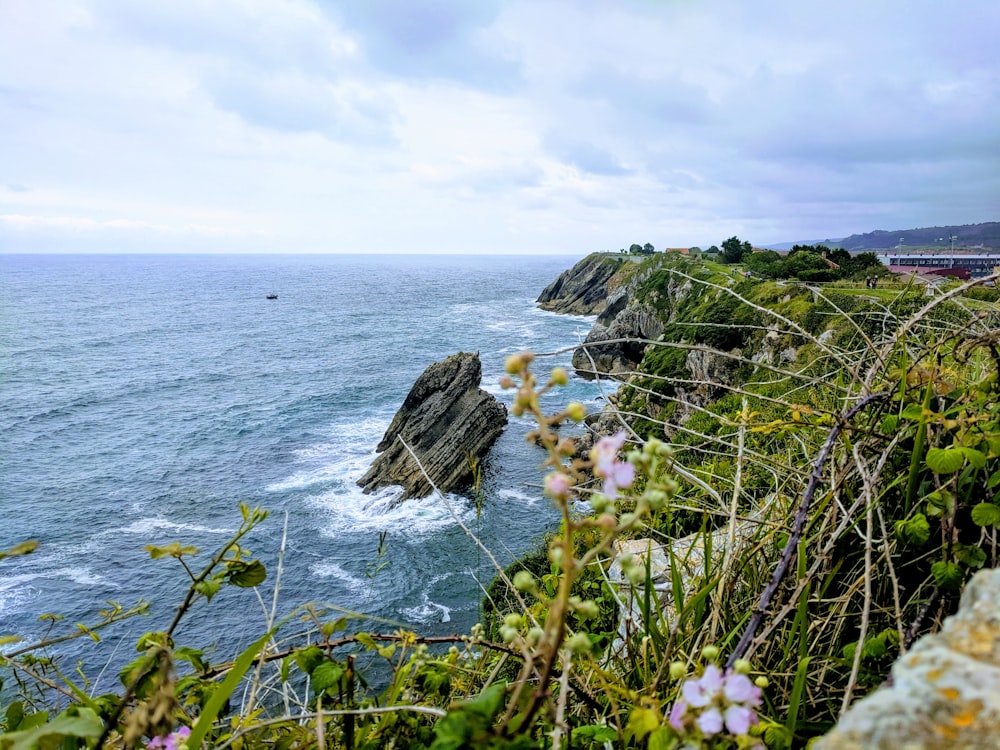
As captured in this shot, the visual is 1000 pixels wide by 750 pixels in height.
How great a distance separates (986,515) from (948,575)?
220 millimetres

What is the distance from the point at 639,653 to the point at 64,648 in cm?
2713

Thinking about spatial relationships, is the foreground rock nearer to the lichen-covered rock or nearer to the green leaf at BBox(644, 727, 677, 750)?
the green leaf at BBox(644, 727, 677, 750)

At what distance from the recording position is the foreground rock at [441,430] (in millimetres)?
33562

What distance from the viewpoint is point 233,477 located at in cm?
3581

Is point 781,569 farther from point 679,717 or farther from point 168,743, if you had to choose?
point 168,743

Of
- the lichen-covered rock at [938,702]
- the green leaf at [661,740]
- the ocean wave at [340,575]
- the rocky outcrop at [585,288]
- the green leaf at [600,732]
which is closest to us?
the lichen-covered rock at [938,702]

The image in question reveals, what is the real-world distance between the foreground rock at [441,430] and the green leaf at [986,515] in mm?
30934

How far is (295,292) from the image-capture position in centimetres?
15425

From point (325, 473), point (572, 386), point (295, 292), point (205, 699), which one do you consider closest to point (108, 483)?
point (325, 473)

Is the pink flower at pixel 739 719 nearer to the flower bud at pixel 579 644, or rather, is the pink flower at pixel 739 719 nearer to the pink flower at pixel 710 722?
the pink flower at pixel 710 722

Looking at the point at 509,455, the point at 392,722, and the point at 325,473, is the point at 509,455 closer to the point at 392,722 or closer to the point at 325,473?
the point at 325,473

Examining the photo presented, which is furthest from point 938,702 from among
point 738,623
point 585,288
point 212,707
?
point 585,288

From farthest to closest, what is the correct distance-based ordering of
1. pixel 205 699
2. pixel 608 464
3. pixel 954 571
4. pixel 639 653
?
pixel 639 653 → pixel 205 699 → pixel 954 571 → pixel 608 464

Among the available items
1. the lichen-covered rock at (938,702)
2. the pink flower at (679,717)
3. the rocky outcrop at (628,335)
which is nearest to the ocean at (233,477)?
the pink flower at (679,717)
